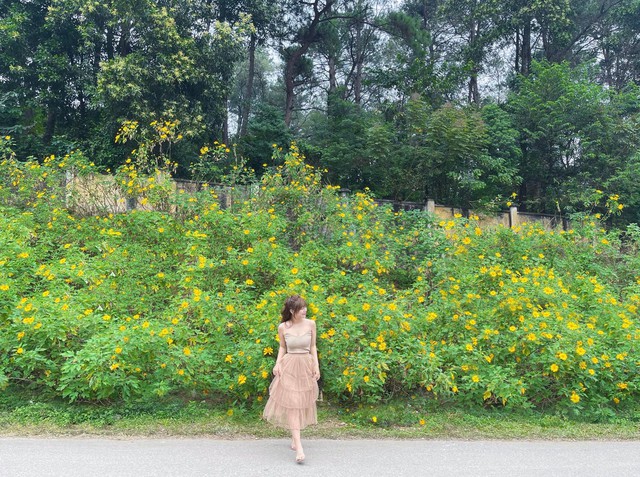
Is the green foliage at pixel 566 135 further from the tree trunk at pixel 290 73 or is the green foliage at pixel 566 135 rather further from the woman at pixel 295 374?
the woman at pixel 295 374

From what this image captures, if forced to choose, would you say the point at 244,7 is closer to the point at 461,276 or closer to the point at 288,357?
the point at 461,276

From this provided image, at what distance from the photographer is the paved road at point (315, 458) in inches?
142

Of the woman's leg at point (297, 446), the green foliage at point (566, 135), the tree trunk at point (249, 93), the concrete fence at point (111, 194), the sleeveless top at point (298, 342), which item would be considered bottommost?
the woman's leg at point (297, 446)

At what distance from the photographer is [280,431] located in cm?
443

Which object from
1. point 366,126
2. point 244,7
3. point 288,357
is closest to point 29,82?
point 244,7

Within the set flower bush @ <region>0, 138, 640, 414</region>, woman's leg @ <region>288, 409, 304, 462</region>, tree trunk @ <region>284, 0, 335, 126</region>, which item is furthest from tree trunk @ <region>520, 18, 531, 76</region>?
woman's leg @ <region>288, 409, 304, 462</region>

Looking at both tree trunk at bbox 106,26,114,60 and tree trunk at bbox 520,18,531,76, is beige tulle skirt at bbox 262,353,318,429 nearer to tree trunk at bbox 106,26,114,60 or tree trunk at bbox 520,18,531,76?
tree trunk at bbox 106,26,114,60

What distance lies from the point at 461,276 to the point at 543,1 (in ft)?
49.5

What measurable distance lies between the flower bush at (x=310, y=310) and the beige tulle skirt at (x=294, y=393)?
22.2 inches

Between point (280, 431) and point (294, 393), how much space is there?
0.72m

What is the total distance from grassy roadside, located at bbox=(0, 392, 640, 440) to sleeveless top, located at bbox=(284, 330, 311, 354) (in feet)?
2.96

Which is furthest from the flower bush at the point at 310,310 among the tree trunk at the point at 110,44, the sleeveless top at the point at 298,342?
the tree trunk at the point at 110,44

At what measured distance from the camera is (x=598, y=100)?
14602mm

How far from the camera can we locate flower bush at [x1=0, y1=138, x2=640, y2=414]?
4.63 m
